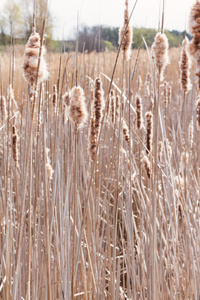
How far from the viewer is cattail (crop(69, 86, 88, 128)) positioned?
2.79 feet

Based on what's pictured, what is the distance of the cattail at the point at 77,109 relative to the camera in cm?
85

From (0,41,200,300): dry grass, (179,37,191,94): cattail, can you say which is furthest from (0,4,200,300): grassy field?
(179,37,191,94): cattail

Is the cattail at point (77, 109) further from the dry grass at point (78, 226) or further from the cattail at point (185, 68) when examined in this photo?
the cattail at point (185, 68)

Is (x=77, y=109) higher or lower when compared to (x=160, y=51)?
lower

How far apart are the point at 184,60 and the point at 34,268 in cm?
90

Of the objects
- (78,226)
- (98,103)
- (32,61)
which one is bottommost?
(78,226)

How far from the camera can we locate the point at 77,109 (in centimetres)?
86

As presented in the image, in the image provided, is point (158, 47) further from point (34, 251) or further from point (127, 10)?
point (34, 251)

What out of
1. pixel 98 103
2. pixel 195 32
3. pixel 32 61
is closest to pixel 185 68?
pixel 98 103

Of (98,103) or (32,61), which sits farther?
(98,103)

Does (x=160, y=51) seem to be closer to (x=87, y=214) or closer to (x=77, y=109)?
(x=77, y=109)

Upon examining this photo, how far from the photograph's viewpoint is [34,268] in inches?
36.6

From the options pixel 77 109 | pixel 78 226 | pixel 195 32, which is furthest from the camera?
pixel 78 226

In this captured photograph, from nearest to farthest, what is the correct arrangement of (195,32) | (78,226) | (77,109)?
(195,32) < (77,109) < (78,226)
